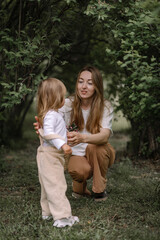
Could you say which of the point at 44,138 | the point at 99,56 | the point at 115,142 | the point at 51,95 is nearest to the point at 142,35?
the point at 51,95

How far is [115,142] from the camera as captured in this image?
803cm

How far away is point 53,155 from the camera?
2.90 metres

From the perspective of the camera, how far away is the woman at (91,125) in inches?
140

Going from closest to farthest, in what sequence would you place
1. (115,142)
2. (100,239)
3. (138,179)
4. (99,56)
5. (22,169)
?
1. (100,239)
2. (138,179)
3. (22,169)
4. (99,56)
5. (115,142)

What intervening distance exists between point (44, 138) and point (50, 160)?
0.21m

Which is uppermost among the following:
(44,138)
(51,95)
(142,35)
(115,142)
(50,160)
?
(142,35)

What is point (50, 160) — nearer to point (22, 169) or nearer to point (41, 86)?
point (41, 86)

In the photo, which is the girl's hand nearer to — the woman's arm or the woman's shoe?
the woman's arm

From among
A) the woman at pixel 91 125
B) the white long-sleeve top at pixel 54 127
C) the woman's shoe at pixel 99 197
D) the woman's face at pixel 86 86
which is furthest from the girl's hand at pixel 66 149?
the woman's shoe at pixel 99 197

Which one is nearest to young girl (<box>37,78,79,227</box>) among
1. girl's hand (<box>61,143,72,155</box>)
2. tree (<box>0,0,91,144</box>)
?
girl's hand (<box>61,143,72,155</box>)

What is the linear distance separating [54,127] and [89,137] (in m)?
0.55

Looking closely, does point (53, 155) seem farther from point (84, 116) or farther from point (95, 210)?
point (84, 116)

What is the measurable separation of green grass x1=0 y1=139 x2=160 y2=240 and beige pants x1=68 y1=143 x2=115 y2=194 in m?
0.19

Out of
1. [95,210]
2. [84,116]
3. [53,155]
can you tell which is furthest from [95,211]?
[84,116]
